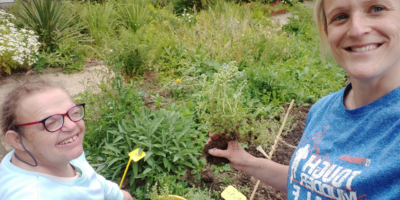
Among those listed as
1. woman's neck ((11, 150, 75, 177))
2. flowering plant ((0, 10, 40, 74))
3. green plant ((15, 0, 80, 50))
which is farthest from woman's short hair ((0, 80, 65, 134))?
green plant ((15, 0, 80, 50))

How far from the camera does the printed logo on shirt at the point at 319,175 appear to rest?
41.0 inches

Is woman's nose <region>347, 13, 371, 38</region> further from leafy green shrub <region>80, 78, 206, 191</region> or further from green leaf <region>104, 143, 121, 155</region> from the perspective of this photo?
green leaf <region>104, 143, 121, 155</region>

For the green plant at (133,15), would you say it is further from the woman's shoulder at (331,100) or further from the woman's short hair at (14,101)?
the woman's shoulder at (331,100)

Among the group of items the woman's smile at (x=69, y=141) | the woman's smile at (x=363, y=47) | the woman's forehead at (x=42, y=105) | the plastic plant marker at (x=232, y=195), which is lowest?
the plastic plant marker at (x=232, y=195)

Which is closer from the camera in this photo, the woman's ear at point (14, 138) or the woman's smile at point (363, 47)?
the woman's smile at point (363, 47)

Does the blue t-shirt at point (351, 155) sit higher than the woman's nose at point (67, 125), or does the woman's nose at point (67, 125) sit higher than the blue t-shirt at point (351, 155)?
the blue t-shirt at point (351, 155)

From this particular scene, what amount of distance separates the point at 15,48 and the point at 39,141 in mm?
3829

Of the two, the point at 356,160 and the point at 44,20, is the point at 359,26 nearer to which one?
the point at 356,160

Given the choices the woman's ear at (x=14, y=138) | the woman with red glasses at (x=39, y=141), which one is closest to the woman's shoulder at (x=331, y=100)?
the woman with red glasses at (x=39, y=141)

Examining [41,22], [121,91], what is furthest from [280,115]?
[41,22]

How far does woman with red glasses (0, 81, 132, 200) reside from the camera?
1368mm

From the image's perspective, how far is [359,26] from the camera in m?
1.11

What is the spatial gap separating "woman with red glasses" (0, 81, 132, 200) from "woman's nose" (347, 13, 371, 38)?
148 centimetres

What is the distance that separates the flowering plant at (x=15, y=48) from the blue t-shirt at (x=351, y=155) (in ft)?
15.2
